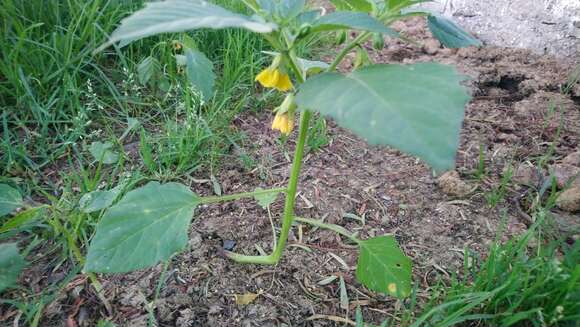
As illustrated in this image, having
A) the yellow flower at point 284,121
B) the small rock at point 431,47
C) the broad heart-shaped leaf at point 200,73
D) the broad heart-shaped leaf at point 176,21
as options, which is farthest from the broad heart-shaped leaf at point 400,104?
the small rock at point 431,47

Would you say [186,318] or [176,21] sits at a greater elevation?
[176,21]

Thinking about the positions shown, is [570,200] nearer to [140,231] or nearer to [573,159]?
[573,159]

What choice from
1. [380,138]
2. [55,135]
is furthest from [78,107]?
[380,138]

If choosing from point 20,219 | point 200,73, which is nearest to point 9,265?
point 20,219

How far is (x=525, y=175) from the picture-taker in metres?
1.42

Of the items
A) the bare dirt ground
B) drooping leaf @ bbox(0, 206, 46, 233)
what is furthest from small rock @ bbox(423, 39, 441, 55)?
drooping leaf @ bbox(0, 206, 46, 233)

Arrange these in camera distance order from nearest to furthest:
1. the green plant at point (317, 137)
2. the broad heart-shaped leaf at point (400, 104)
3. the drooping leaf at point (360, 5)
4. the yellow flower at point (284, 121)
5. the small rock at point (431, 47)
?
the broad heart-shaped leaf at point (400, 104) < the drooping leaf at point (360, 5) < the yellow flower at point (284, 121) < the green plant at point (317, 137) < the small rock at point (431, 47)

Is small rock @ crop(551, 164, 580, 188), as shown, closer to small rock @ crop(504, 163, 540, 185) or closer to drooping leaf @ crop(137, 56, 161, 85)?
small rock @ crop(504, 163, 540, 185)

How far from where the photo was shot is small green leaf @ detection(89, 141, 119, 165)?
4.51ft

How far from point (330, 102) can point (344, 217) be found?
74 cm

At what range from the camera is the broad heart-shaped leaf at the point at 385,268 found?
1.00 meters

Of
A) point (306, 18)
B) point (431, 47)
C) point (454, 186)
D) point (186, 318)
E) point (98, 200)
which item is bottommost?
point (186, 318)

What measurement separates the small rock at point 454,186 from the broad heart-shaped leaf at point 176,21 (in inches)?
37.0

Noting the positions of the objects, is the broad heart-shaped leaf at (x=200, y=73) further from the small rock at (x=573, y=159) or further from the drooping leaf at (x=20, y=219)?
the small rock at (x=573, y=159)
